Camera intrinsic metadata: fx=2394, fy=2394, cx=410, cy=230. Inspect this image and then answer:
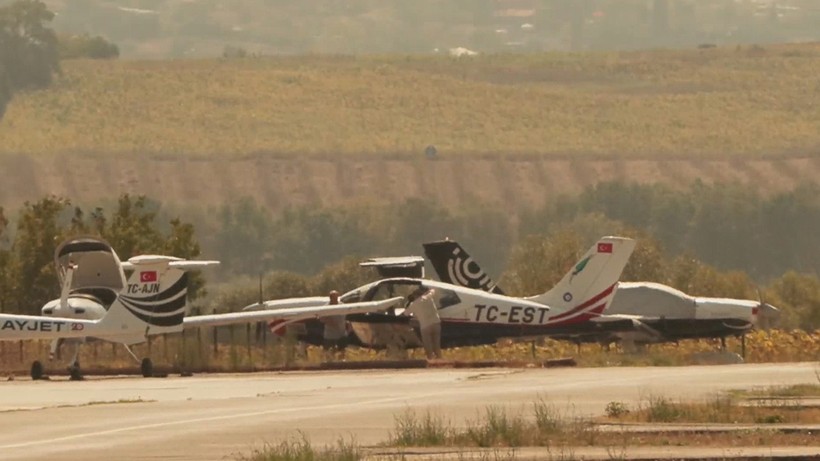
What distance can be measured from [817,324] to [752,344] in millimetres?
14545

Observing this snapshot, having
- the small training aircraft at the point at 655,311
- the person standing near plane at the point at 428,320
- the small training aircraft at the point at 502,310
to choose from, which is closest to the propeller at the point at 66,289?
the small training aircraft at the point at 502,310

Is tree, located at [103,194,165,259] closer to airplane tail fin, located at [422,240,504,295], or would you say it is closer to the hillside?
airplane tail fin, located at [422,240,504,295]

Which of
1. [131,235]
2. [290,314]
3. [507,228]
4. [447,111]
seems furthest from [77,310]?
[447,111]

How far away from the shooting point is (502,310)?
48438 mm

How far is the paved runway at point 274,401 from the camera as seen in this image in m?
25.9

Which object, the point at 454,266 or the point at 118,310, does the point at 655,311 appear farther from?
the point at 118,310

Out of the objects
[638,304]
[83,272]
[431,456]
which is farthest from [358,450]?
[638,304]

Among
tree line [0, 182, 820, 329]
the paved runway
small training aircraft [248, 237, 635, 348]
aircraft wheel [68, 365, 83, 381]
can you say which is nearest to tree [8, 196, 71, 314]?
small training aircraft [248, 237, 635, 348]

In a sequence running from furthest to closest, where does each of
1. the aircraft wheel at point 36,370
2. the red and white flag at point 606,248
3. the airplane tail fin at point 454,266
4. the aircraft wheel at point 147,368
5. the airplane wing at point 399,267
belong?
the airplane tail fin at point 454,266
the airplane wing at point 399,267
the red and white flag at point 606,248
the aircraft wheel at point 147,368
the aircraft wheel at point 36,370

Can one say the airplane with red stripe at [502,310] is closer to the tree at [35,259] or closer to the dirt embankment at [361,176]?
the tree at [35,259]

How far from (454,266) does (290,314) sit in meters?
7.68

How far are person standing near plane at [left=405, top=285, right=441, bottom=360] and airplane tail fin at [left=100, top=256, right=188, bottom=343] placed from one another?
19.6 feet

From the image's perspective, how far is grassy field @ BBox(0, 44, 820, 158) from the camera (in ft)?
523

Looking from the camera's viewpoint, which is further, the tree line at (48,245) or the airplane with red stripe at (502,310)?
the tree line at (48,245)
